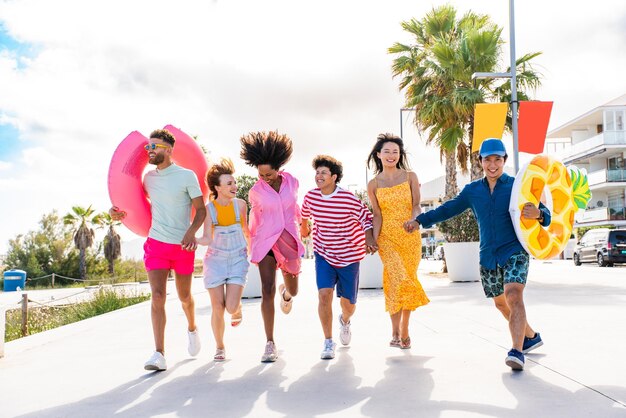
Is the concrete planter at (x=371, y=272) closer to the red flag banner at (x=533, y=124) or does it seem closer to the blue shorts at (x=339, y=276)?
the red flag banner at (x=533, y=124)

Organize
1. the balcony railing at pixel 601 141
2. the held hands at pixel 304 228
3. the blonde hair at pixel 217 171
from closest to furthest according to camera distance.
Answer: the blonde hair at pixel 217 171, the held hands at pixel 304 228, the balcony railing at pixel 601 141

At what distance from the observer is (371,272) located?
14.1m

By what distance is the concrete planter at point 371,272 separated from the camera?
46.1ft

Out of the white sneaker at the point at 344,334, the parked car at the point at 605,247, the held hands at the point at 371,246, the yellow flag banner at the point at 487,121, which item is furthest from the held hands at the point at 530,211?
the parked car at the point at 605,247

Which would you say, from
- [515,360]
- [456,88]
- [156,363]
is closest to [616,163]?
[456,88]

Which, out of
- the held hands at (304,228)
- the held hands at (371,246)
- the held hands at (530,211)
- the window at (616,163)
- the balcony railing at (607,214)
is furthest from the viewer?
the window at (616,163)

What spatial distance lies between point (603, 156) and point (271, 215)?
46.6 meters

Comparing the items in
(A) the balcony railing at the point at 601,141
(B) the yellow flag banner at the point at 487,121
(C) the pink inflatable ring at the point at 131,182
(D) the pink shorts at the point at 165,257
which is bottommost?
(D) the pink shorts at the point at 165,257

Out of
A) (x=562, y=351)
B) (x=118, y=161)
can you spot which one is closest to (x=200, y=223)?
(x=118, y=161)

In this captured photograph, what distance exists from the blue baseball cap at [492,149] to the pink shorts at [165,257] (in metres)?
2.58

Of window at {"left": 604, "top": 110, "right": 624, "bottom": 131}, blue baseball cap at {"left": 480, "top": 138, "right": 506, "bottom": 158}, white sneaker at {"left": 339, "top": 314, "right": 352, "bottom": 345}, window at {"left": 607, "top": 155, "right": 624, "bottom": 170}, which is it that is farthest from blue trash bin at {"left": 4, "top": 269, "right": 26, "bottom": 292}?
window at {"left": 607, "top": 155, "right": 624, "bottom": 170}

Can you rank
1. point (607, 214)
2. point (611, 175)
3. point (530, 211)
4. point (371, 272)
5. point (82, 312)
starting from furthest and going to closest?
point (607, 214) → point (611, 175) → point (371, 272) → point (82, 312) → point (530, 211)

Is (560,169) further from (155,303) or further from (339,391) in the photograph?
(155,303)

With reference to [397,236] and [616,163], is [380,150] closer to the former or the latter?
[397,236]
